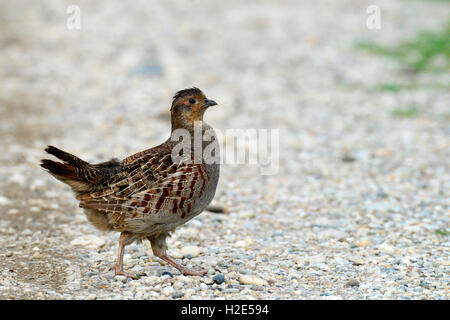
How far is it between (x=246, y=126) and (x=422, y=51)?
4.74m

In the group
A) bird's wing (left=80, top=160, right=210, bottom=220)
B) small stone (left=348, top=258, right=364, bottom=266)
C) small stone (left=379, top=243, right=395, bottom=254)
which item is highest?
bird's wing (left=80, top=160, right=210, bottom=220)

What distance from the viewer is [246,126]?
38.1 ft

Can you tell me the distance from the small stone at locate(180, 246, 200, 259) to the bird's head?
4.45 feet

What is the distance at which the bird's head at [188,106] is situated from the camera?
6.68m

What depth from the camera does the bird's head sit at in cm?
668

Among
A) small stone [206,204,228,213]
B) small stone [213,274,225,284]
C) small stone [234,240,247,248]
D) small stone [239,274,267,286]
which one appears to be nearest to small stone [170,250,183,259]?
small stone [234,240,247,248]

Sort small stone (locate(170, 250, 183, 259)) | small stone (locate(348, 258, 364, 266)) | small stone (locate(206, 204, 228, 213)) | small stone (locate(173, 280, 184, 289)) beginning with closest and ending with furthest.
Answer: small stone (locate(173, 280, 184, 289)) < small stone (locate(348, 258, 364, 266)) < small stone (locate(170, 250, 183, 259)) < small stone (locate(206, 204, 228, 213))

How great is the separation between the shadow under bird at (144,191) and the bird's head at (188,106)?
279mm

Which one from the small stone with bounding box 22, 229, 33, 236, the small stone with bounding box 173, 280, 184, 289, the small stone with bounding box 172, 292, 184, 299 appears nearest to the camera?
the small stone with bounding box 172, 292, 184, 299

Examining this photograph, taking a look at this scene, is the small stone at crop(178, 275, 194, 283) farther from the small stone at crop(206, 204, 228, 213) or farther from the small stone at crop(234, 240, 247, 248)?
the small stone at crop(206, 204, 228, 213)

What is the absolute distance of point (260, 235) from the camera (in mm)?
7715

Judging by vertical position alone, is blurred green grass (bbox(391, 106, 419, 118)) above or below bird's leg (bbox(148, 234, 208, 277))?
above

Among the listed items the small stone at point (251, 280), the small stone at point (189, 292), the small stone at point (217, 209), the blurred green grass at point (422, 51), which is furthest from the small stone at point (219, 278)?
the blurred green grass at point (422, 51)

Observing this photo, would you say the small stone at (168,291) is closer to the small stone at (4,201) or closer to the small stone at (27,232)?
the small stone at (27,232)
